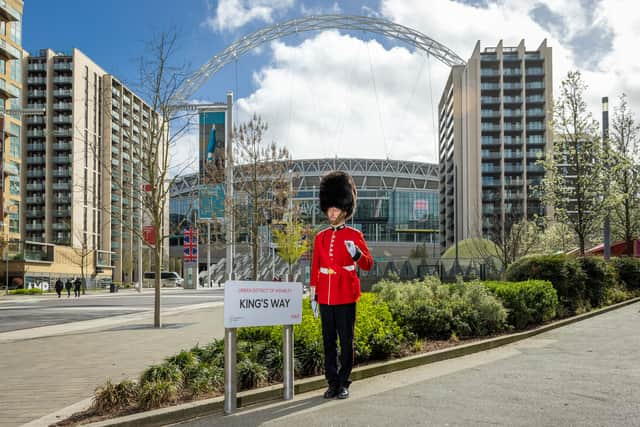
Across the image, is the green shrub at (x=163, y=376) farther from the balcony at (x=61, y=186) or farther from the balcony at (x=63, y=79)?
the balcony at (x=63, y=79)

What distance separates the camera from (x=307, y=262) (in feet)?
156

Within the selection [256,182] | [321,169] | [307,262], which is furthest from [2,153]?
[321,169]

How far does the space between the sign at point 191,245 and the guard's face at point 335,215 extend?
4028cm

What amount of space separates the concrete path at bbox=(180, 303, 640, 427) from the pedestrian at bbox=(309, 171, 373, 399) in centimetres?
28

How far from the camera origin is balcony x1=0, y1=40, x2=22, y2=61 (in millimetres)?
60031

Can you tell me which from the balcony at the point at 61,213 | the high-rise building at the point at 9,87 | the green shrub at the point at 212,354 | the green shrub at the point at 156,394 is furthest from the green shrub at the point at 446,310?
the balcony at the point at 61,213

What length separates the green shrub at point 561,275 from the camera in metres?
14.6

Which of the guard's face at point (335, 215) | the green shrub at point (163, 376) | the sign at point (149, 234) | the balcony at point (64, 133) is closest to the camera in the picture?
the green shrub at point (163, 376)

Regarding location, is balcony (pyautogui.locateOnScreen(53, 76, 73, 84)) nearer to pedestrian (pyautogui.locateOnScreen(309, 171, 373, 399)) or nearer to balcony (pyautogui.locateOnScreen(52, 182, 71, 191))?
balcony (pyautogui.locateOnScreen(52, 182, 71, 191))

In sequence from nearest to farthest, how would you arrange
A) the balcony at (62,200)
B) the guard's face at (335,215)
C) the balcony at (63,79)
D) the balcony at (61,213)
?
1. the guard's face at (335,215)
2. the balcony at (61,213)
3. the balcony at (62,200)
4. the balcony at (63,79)

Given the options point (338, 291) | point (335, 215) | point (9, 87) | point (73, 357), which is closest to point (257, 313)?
point (338, 291)

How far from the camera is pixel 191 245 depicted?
5109 centimetres

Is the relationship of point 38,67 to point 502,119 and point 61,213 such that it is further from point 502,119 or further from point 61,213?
point 502,119

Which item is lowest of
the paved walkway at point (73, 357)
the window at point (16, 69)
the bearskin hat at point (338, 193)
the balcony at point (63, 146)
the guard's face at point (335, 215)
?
the paved walkway at point (73, 357)
